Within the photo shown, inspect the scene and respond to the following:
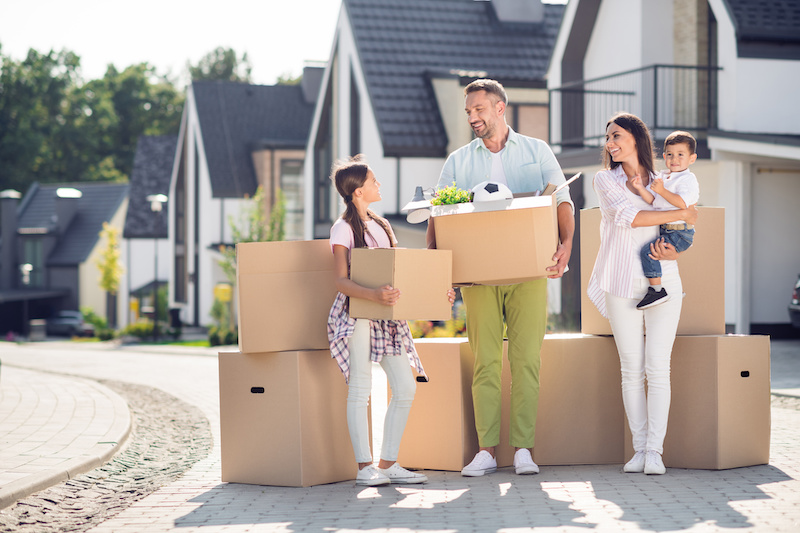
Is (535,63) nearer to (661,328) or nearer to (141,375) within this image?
(141,375)

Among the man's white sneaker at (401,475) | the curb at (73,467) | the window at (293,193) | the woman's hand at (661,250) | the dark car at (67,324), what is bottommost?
the dark car at (67,324)

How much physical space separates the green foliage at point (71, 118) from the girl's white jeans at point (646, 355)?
219ft

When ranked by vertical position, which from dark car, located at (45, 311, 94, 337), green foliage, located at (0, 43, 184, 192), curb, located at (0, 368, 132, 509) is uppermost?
green foliage, located at (0, 43, 184, 192)

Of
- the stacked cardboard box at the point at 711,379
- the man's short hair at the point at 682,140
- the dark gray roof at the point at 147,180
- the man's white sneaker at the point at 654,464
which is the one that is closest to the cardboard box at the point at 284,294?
the stacked cardboard box at the point at 711,379

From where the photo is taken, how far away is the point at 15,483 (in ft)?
19.2

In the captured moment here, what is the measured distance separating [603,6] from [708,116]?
A: 364cm

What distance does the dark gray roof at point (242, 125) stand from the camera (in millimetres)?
39375

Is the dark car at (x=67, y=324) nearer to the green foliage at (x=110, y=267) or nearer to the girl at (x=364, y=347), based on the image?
the green foliage at (x=110, y=267)

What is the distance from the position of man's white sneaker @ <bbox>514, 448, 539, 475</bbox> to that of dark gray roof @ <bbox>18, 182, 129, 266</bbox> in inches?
2035

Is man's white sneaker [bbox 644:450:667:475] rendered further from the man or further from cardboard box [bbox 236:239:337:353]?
cardboard box [bbox 236:239:337:353]

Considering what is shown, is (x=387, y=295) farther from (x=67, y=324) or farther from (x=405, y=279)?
(x=67, y=324)

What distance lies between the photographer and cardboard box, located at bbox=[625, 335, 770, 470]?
6141 mm

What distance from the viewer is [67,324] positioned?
167 ft

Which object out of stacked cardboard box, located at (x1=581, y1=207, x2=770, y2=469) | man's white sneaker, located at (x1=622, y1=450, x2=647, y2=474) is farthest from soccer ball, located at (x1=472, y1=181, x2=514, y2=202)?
man's white sneaker, located at (x1=622, y1=450, x2=647, y2=474)
